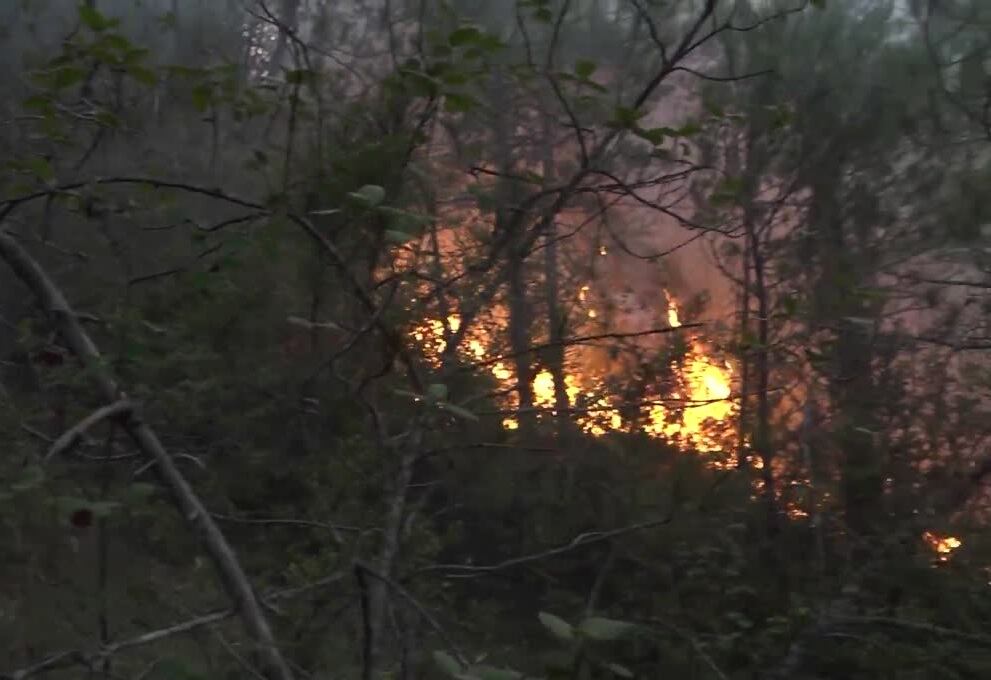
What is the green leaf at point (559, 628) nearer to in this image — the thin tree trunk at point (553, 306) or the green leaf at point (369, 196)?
the green leaf at point (369, 196)

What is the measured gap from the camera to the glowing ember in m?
3.90

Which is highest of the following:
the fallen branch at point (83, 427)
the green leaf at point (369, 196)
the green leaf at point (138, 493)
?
the green leaf at point (369, 196)

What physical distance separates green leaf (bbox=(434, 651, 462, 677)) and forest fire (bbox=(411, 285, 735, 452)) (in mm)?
1781

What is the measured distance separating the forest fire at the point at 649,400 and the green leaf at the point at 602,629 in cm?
177

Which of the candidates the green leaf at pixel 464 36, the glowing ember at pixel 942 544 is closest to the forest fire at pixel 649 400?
the glowing ember at pixel 942 544

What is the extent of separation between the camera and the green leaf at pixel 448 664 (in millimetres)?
1287

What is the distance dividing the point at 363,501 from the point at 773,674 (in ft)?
4.24

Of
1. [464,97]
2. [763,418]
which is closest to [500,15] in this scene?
[763,418]

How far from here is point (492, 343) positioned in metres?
3.51

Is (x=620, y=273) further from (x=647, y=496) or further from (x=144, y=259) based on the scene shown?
(x=144, y=259)

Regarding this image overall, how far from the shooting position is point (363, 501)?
10.2 ft

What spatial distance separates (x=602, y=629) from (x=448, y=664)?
0.21m

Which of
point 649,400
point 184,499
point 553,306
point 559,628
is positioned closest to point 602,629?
point 559,628

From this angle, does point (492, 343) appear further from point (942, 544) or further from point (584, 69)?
point (942, 544)
